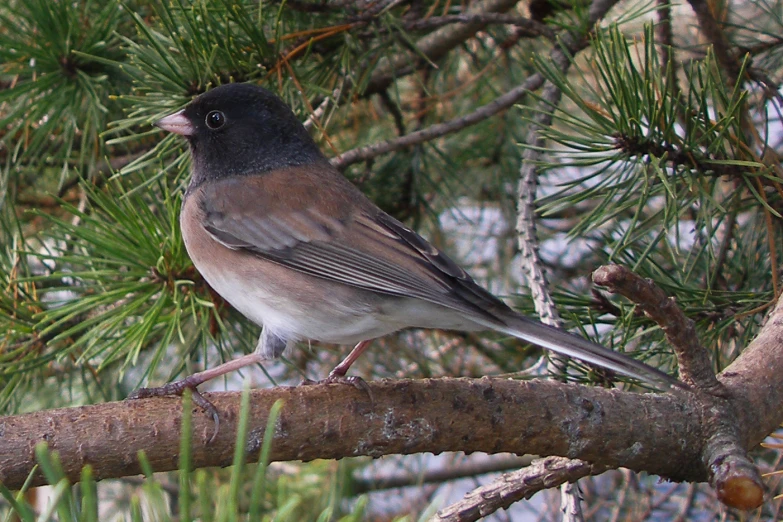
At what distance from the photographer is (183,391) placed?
118 cm

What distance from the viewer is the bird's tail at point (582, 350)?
4.47 ft

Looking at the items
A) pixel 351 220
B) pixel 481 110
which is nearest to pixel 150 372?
pixel 351 220

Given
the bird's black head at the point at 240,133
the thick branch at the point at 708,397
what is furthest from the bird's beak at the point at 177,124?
the thick branch at the point at 708,397

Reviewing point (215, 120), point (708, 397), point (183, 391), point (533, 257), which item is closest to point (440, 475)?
point (533, 257)

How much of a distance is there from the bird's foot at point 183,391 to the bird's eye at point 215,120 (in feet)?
2.41

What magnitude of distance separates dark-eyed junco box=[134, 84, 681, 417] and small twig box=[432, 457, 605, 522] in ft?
0.87

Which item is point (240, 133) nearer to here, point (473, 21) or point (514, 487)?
point (473, 21)

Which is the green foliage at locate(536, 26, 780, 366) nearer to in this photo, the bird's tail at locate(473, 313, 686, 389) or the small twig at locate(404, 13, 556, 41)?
the bird's tail at locate(473, 313, 686, 389)

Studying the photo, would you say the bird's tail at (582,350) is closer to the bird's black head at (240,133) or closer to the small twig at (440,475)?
the bird's black head at (240,133)

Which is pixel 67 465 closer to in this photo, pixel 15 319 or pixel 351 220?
pixel 15 319

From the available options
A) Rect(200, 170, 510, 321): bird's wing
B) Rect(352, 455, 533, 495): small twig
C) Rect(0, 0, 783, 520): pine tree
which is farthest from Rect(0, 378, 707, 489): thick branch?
Rect(352, 455, 533, 495): small twig

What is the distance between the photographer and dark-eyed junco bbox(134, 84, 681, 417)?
1.81m

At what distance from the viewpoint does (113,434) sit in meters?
1.22

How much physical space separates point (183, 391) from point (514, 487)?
58 cm
